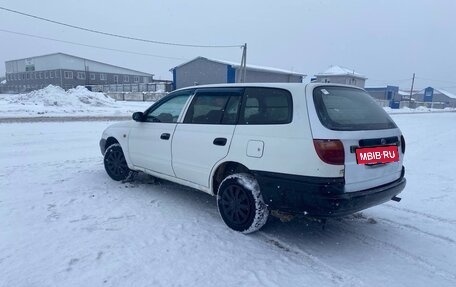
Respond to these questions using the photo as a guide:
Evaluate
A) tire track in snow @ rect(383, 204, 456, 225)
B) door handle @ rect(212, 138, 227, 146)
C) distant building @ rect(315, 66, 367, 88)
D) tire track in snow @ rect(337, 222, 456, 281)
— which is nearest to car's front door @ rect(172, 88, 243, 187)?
door handle @ rect(212, 138, 227, 146)

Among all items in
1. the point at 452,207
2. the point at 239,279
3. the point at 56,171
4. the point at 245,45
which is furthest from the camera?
the point at 245,45

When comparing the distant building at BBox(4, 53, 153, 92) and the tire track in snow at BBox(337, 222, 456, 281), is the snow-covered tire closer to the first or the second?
the tire track in snow at BBox(337, 222, 456, 281)

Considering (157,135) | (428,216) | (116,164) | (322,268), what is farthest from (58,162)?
(428,216)

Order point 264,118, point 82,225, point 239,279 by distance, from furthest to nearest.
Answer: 1. point 82,225
2. point 264,118
3. point 239,279

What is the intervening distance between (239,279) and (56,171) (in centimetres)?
478

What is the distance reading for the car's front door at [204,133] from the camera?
3952 millimetres

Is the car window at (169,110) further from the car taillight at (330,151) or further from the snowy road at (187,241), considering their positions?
the car taillight at (330,151)

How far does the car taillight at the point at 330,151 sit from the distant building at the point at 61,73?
218 feet

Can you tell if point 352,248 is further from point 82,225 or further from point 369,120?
point 82,225

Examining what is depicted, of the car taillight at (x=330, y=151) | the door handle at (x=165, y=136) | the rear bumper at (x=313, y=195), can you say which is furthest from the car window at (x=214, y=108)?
the car taillight at (x=330, y=151)

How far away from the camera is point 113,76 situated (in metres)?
70.6

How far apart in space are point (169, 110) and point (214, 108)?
948mm

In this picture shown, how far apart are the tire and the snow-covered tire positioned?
7.42ft

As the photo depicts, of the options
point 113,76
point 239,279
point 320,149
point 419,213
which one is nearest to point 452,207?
point 419,213
